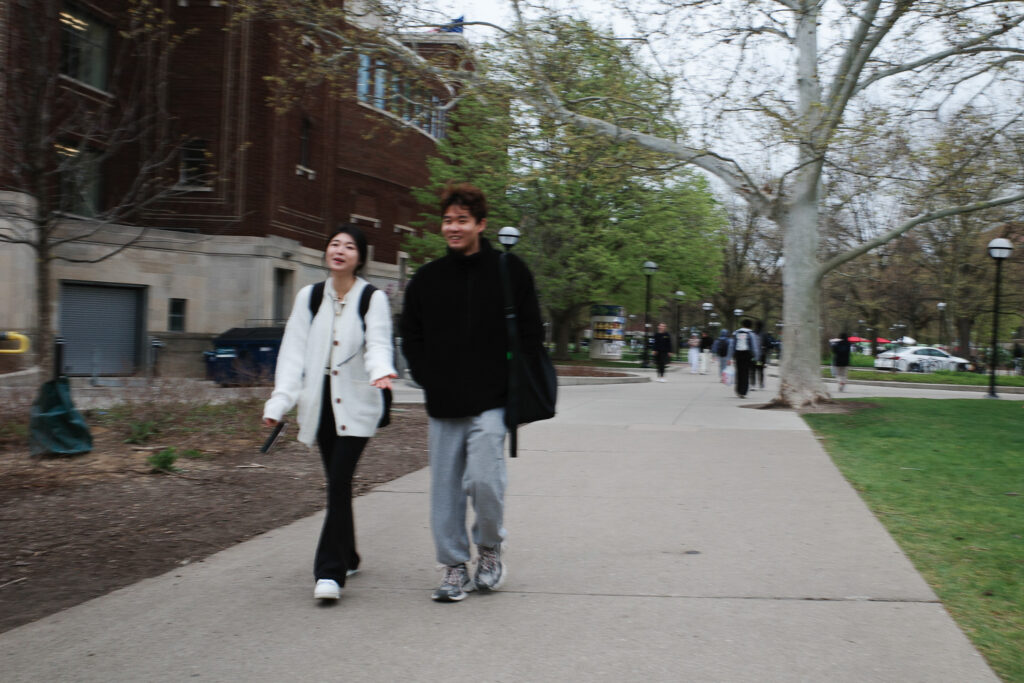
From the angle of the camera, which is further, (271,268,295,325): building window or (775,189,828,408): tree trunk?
(271,268,295,325): building window

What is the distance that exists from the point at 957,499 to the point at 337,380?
5112mm

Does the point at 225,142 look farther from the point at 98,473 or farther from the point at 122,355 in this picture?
the point at 98,473

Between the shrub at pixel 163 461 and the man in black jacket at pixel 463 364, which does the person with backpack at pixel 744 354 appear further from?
the man in black jacket at pixel 463 364

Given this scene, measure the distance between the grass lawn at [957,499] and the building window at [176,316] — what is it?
66.4 ft

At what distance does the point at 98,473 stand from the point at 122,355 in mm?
20399

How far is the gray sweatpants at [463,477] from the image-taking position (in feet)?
14.2

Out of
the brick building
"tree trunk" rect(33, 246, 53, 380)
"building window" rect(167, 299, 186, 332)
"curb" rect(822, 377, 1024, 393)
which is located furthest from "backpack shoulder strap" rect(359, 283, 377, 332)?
"curb" rect(822, 377, 1024, 393)

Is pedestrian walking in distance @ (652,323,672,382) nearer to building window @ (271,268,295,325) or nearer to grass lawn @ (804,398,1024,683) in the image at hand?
building window @ (271,268,295,325)

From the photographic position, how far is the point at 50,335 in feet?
30.7

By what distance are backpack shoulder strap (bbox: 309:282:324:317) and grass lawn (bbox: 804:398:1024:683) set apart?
10.9ft

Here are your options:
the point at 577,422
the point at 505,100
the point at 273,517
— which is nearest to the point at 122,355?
the point at 505,100

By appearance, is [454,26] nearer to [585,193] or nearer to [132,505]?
[132,505]

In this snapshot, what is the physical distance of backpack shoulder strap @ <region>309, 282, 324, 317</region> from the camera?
4.59m

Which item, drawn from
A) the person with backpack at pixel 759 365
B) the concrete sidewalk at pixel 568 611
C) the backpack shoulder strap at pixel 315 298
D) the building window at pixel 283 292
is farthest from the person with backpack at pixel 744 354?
the backpack shoulder strap at pixel 315 298
